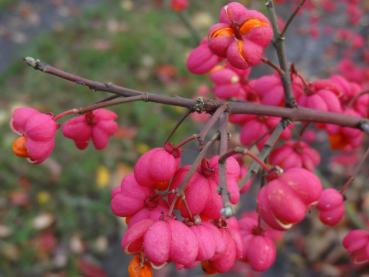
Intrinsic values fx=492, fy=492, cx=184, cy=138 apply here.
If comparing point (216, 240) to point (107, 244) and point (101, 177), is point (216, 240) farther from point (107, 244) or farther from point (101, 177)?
point (101, 177)

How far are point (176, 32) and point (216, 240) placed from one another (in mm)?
3875

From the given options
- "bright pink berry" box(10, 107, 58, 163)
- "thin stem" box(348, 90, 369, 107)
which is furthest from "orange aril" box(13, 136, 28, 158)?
"thin stem" box(348, 90, 369, 107)

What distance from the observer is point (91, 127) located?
1373mm

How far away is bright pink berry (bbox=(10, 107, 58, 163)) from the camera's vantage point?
3.93 ft

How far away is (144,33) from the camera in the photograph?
4574 millimetres

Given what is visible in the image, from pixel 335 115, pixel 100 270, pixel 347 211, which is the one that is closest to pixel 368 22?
pixel 347 211

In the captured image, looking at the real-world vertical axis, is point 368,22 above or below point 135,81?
above

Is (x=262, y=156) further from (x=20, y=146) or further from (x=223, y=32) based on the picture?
(x=20, y=146)

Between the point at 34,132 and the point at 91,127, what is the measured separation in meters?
0.21

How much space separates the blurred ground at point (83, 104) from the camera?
310 cm

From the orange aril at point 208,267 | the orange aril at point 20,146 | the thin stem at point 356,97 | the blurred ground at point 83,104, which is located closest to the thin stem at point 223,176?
the orange aril at point 208,267

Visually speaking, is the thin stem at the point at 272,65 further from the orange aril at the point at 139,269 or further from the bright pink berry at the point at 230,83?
the orange aril at the point at 139,269

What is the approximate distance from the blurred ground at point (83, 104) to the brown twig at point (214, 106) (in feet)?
6.46

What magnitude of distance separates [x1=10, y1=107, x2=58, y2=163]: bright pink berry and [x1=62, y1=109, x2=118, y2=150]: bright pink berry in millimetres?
129
